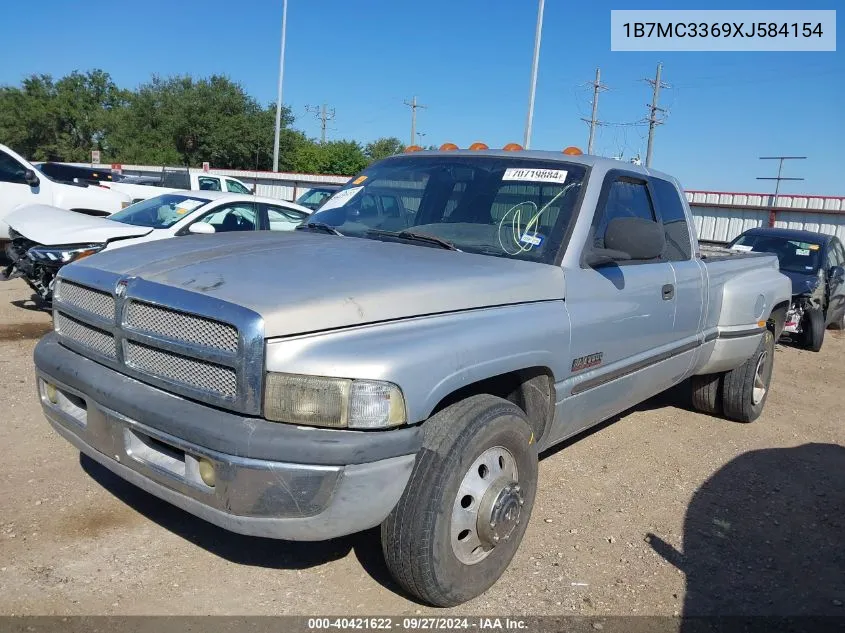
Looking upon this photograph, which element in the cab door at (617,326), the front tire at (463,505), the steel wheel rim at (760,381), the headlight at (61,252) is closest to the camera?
the front tire at (463,505)

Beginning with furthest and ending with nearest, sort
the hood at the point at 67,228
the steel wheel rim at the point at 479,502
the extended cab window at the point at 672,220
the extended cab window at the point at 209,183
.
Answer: the extended cab window at the point at 209,183
the hood at the point at 67,228
the extended cab window at the point at 672,220
the steel wheel rim at the point at 479,502

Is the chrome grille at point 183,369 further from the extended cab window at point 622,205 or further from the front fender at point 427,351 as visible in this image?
the extended cab window at point 622,205

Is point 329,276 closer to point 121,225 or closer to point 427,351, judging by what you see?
point 427,351

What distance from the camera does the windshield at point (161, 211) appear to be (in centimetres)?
808

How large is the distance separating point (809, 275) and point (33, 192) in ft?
36.9

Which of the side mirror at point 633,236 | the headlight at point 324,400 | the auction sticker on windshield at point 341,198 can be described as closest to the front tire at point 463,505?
the headlight at point 324,400

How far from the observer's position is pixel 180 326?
8.24ft

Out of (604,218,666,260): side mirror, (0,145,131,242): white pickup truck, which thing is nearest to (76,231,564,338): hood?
(604,218,666,260): side mirror

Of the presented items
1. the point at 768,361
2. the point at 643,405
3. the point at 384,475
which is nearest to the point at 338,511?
the point at 384,475

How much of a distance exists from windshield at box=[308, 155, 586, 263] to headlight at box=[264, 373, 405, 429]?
1320 mm

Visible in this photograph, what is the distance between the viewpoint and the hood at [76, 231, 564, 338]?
7.97 ft

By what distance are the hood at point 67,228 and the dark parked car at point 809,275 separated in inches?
288

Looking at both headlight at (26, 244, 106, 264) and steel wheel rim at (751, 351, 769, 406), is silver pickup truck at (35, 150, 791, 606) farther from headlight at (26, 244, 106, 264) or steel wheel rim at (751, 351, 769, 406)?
headlight at (26, 244, 106, 264)

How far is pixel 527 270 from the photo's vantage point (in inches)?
124
